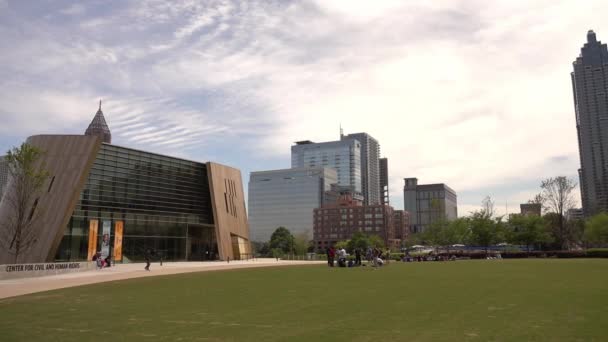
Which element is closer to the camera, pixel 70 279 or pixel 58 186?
pixel 70 279

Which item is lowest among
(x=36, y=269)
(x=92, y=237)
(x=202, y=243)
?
(x=36, y=269)

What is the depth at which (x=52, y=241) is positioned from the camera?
4584 centimetres

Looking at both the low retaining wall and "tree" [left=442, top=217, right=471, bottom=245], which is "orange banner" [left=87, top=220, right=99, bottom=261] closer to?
the low retaining wall

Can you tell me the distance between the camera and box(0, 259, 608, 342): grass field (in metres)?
9.30

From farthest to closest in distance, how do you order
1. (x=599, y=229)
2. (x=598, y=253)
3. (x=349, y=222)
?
1. (x=349, y=222)
2. (x=599, y=229)
3. (x=598, y=253)

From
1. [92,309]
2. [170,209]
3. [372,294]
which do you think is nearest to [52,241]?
[170,209]

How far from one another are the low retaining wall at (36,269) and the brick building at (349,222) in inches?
6015

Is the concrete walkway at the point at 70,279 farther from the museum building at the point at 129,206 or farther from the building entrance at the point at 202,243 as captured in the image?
the building entrance at the point at 202,243

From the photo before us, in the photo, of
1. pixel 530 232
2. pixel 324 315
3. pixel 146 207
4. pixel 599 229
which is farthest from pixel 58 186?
pixel 599 229

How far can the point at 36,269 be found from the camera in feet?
108

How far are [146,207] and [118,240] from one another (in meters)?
5.74

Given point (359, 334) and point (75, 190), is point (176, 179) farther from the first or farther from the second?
point (359, 334)

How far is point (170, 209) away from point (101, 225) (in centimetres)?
1104

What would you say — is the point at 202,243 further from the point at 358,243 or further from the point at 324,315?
the point at 358,243
